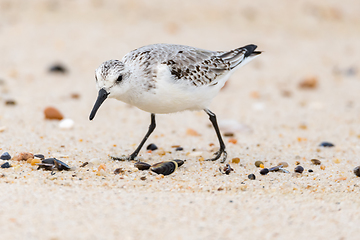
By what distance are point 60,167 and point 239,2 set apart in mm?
8836

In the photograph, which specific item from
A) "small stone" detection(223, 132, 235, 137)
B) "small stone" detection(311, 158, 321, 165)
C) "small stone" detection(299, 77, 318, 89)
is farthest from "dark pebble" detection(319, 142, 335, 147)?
"small stone" detection(299, 77, 318, 89)

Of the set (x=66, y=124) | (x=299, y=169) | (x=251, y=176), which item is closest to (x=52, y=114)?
(x=66, y=124)

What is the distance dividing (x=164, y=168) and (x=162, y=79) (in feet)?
2.85

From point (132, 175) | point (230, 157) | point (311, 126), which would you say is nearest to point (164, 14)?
point (311, 126)

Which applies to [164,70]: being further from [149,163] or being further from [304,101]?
[304,101]

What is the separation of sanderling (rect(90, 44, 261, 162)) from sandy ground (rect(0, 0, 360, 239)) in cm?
66

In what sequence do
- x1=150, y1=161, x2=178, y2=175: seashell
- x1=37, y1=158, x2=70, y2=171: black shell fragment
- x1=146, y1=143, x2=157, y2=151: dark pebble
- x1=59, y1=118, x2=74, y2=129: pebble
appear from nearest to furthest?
x1=37, y1=158, x2=70, y2=171: black shell fragment < x1=150, y1=161, x2=178, y2=175: seashell < x1=146, y1=143, x2=157, y2=151: dark pebble < x1=59, y1=118, x2=74, y2=129: pebble

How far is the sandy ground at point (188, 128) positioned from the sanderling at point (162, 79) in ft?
2.18

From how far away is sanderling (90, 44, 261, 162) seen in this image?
171 inches

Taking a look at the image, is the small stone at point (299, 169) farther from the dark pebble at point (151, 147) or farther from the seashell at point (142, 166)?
the dark pebble at point (151, 147)

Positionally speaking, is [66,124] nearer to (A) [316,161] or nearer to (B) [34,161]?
(B) [34,161]

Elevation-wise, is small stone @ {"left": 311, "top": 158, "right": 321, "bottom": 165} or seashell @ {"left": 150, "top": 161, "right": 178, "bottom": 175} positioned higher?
seashell @ {"left": 150, "top": 161, "right": 178, "bottom": 175}

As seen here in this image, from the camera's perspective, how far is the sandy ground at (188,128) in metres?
3.28

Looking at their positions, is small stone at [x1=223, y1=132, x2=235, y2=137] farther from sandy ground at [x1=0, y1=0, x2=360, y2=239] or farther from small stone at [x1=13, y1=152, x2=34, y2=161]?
small stone at [x1=13, y1=152, x2=34, y2=161]
